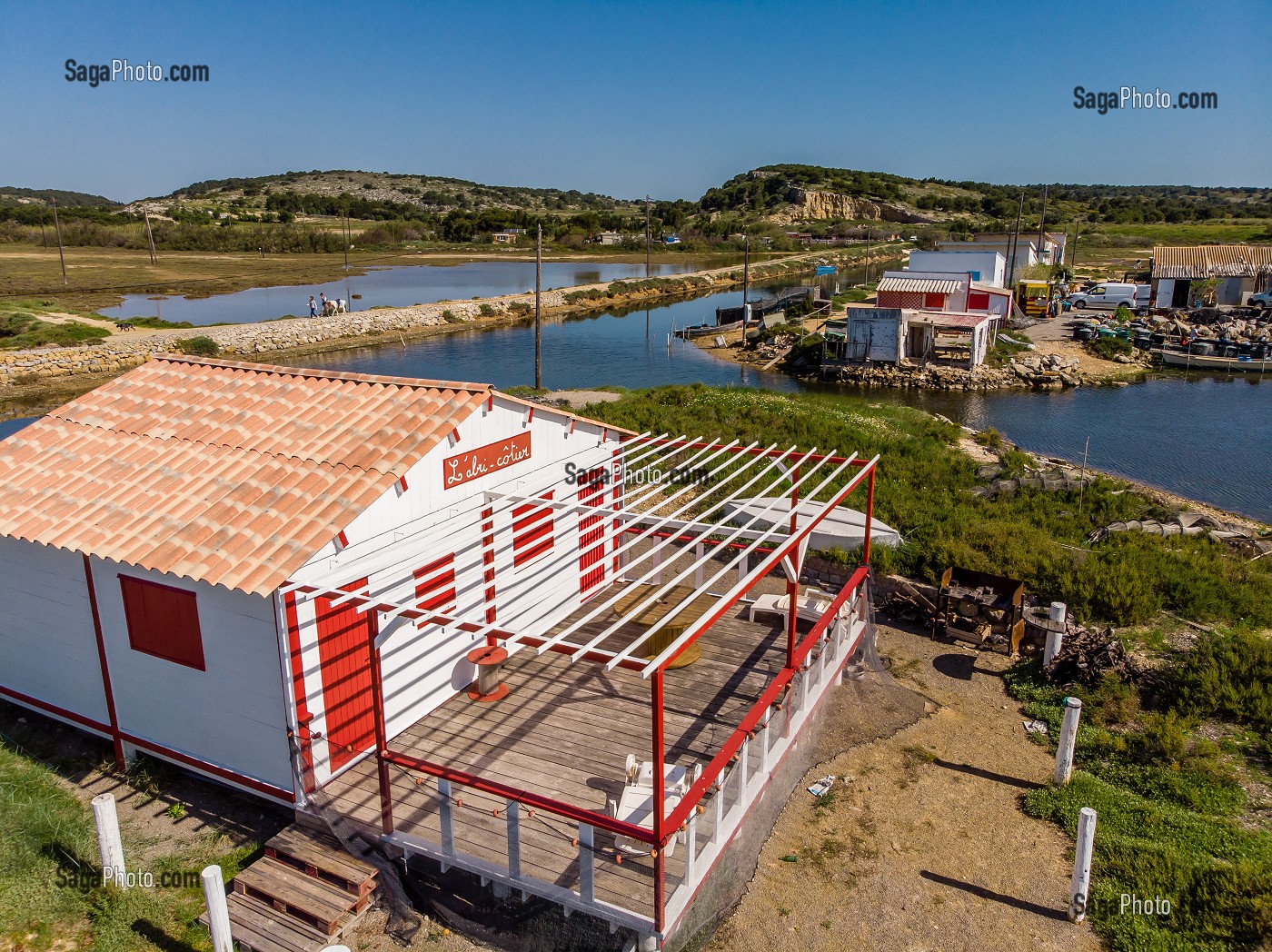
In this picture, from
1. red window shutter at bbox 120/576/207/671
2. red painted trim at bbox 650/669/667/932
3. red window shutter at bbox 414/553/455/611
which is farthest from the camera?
red window shutter at bbox 414/553/455/611

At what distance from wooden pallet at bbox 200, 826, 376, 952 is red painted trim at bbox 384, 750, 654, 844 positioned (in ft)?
4.30

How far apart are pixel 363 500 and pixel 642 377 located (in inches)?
1353

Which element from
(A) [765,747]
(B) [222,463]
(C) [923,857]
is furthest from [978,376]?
(B) [222,463]

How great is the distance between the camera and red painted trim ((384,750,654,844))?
21.9 feet

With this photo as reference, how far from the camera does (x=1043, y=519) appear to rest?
59.3ft

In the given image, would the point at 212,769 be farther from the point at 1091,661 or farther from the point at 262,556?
the point at 1091,661

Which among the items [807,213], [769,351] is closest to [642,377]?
[769,351]

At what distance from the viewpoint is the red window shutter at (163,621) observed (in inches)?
346

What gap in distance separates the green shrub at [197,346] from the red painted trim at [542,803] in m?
42.0

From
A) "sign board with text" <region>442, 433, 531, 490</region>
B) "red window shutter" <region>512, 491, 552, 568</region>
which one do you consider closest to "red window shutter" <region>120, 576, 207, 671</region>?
"sign board with text" <region>442, 433, 531, 490</region>

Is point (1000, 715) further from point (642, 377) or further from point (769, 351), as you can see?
point (769, 351)

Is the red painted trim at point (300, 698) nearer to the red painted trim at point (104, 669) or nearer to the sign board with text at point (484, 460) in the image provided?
the sign board with text at point (484, 460)

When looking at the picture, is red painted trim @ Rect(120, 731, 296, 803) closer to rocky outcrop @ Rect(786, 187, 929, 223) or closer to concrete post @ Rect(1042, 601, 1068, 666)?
concrete post @ Rect(1042, 601, 1068, 666)

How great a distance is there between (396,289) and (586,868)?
274ft
